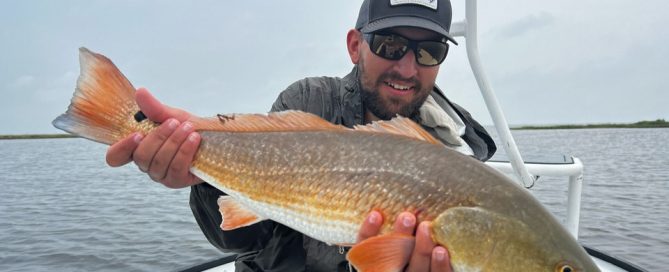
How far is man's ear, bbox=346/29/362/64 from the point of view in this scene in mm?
3766

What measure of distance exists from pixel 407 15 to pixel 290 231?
1692 mm

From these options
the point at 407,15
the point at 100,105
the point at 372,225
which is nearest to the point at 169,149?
the point at 100,105

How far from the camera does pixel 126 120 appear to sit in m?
2.51

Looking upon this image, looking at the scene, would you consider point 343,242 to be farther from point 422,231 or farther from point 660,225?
point 660,225

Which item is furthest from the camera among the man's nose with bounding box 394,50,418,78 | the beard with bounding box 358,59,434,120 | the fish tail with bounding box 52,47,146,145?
the beard with bounding box 358,59,434,120

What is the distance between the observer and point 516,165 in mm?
4273

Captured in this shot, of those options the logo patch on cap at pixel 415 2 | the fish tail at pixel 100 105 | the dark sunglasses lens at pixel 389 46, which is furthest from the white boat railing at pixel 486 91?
the fish tail at pixel 100 105

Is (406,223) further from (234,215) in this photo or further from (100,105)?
(100,105)

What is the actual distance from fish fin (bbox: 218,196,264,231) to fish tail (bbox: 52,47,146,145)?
61cm

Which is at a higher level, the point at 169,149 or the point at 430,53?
the point at 430,53

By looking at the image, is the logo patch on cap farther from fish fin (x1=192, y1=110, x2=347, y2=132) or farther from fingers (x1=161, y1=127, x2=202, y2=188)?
fingers (x1=161, y1=127, x2=202, y2=188)

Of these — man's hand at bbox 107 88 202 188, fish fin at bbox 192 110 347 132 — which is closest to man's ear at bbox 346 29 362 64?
fish fin at bbox 192 110 347 132

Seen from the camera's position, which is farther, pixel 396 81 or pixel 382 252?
pixel 396 81

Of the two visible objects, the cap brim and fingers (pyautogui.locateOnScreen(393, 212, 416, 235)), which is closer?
fingers (pyautogui.locateOnScreen(393, 212, 416, 235))
